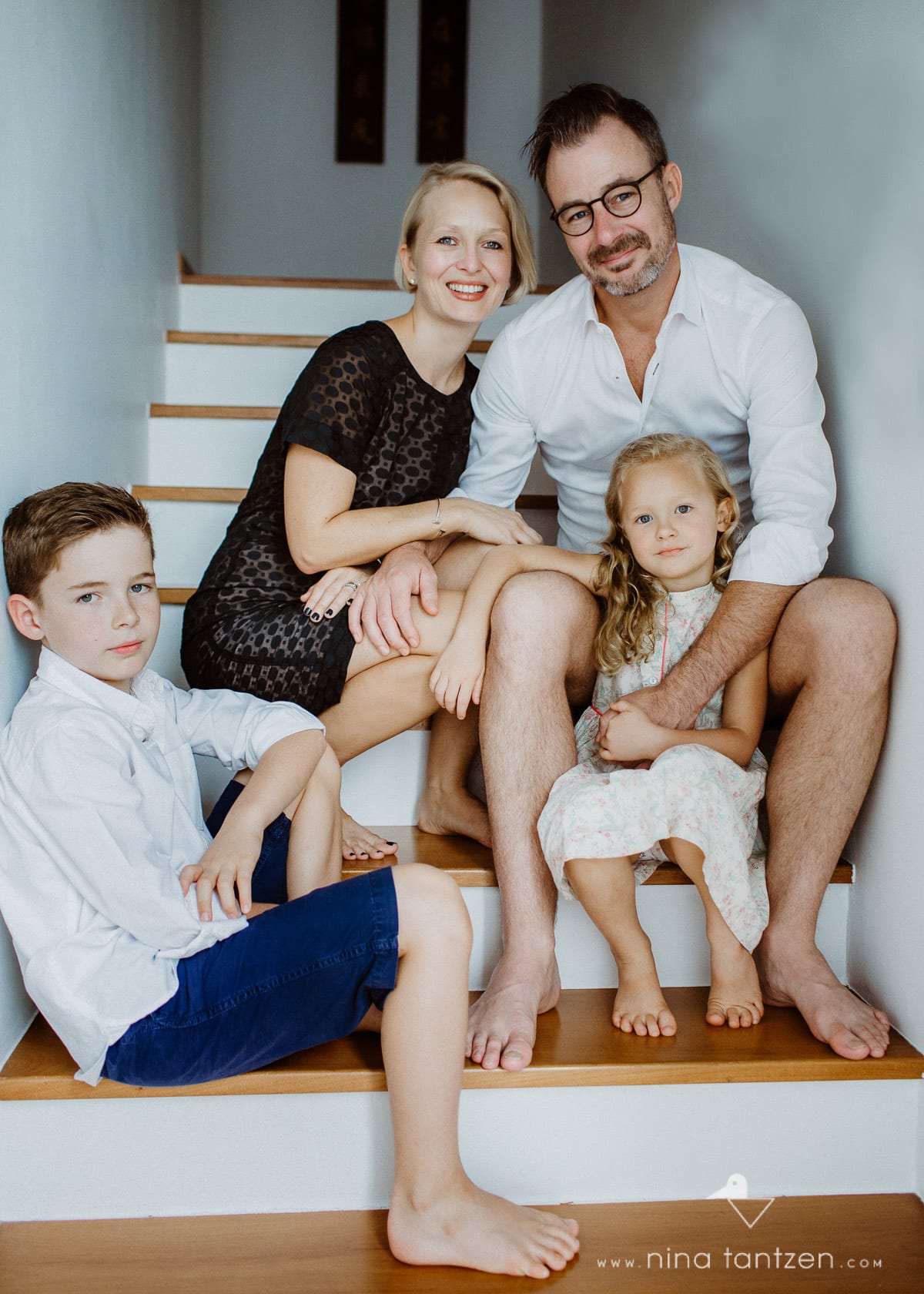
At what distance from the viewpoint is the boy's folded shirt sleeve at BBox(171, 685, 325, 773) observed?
1295 millimetres

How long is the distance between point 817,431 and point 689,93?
3.84 feet

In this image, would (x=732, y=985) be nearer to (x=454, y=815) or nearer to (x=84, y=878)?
(x=454, y=815)

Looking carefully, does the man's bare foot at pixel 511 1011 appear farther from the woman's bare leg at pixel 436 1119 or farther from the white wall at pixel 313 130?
the white wall at pixel 313 130

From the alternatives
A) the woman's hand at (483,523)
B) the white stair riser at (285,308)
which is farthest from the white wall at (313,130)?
the woman's hand at (483,523)

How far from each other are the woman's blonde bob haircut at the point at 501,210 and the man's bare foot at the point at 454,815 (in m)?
0.84

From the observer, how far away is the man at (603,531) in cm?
133

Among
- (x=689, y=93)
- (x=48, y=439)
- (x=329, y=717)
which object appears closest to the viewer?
(x=48, y=439)

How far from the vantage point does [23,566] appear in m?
1.17

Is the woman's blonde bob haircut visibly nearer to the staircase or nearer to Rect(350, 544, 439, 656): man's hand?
Rect(350, 544, 439, 656): man's hand

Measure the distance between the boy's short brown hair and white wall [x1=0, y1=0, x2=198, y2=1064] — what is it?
0.14 feet

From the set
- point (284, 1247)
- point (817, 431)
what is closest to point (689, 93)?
point (817, 431)

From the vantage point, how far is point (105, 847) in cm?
106

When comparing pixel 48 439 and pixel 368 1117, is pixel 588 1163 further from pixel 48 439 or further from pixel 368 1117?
pixel 48 439

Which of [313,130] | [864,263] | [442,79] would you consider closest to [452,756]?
[864,263]
